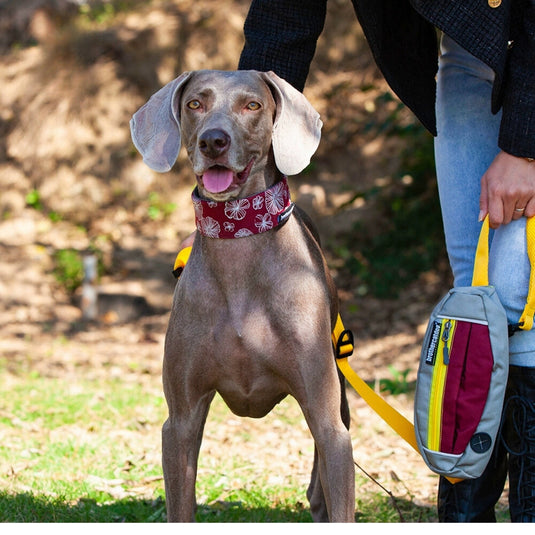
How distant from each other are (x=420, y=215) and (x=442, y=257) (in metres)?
0.46

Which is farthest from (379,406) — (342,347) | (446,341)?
(446,341)

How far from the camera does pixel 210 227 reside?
2.21m

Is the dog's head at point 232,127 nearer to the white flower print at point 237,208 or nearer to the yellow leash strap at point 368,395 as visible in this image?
the white flower print at point 237,208

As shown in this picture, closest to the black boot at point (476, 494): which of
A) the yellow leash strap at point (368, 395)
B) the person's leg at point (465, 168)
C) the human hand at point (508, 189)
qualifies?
the person's leg at point (465, 168)

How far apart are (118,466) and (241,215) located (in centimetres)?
174

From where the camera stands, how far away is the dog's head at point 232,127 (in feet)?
6.84

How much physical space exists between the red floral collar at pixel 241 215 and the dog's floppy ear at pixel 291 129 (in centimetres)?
10

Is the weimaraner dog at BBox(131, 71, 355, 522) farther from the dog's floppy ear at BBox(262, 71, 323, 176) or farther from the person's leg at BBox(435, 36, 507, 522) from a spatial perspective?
the person's leg at BBox(435, 36, 507, 522)

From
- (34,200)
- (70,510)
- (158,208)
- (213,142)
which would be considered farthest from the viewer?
(34,200)

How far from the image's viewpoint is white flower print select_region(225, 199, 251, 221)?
2.17 m

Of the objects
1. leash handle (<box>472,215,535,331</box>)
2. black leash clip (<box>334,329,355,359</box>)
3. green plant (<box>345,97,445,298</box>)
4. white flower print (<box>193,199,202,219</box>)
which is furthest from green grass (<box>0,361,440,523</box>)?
green plant (<box>345,97,445,298</box>)

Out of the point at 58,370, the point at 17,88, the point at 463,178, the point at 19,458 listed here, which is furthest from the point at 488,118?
the point at 17,88

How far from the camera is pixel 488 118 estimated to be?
232cm

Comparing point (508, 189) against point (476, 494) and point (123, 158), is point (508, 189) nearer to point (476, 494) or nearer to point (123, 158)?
point (476, 494)
